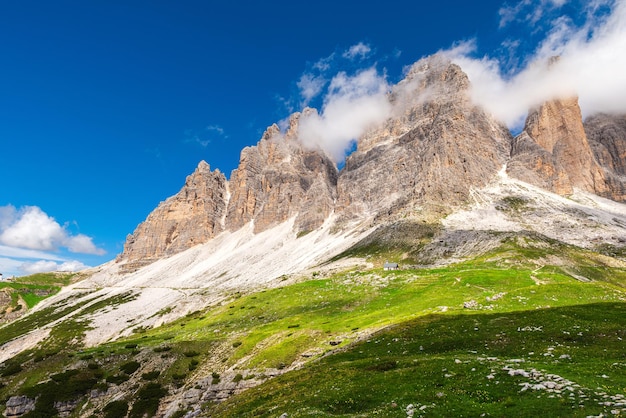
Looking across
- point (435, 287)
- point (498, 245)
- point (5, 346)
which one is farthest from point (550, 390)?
point (5, 346)

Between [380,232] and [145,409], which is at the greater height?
[380,232]

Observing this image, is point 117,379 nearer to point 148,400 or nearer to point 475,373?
point 148,400

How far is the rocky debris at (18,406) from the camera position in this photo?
4928 centimetres

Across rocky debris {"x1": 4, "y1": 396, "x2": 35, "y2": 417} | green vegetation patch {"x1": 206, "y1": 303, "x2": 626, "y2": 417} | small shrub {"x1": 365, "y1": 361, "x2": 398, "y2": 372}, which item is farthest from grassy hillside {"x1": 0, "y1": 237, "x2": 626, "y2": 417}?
rocky debris {"x1": 4, "y1": 396, "x2": 35, "y2": 417}

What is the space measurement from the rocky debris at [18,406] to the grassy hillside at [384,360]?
3.98 ft

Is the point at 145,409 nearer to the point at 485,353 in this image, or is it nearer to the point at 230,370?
the point at 230,370

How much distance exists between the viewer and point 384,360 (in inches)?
1326

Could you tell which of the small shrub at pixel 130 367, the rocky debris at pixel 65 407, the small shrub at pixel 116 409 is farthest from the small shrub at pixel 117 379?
the small shrub at pixel 116 409

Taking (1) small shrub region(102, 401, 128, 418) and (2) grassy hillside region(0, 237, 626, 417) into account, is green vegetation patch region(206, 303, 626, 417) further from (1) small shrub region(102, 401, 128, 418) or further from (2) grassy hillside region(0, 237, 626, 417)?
(1) small shrub region(102, 401, 128, 418)

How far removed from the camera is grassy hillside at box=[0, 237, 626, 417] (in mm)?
21188

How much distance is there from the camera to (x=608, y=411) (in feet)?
50.1

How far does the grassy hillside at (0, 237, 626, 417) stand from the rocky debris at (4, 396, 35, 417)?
1213mm

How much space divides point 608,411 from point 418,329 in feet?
95.4

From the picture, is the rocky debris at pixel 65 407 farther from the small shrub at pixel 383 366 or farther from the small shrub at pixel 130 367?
the small shrub at pixel 383 366
